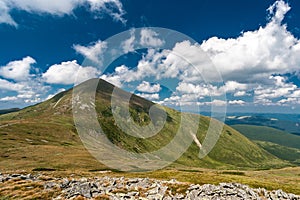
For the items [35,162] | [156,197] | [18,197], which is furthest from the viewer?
[35,162]

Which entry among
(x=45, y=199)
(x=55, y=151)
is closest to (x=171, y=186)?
(x=45, y=199)

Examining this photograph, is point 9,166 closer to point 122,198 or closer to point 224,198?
point 122,198

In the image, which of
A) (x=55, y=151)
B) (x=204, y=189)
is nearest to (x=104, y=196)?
(x=204, y=189)

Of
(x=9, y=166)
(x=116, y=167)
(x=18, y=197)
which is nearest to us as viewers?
(x=18, y=197)

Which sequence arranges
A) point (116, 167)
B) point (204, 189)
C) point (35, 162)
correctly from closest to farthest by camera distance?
point (204, 189), point (35, 162), point (116, 167)

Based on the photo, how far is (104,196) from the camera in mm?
39469

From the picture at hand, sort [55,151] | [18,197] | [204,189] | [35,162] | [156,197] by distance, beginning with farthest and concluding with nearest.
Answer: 1. [55,151]
2. [35,162]
3. [204,189]
4. [156,197]
5. [18,197]

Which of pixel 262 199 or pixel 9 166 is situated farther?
pixel 9 166

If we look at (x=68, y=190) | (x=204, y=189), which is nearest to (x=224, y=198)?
(x=204, y=189)

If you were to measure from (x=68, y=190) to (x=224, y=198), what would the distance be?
26.2 m

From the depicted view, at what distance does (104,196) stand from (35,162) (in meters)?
109

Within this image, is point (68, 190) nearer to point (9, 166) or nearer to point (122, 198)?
point (122, 198)

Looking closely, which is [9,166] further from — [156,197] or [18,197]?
[156,197]

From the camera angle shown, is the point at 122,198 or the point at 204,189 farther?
the point at 204,189
